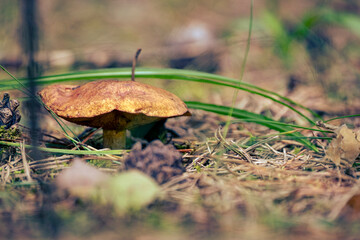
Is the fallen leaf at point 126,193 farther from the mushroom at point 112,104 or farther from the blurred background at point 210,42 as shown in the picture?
the blurred background at point 210,42

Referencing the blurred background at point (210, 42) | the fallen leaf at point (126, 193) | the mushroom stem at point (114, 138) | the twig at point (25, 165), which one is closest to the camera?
the fallen leaf at point (126, 193)

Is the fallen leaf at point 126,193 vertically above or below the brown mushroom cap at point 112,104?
below

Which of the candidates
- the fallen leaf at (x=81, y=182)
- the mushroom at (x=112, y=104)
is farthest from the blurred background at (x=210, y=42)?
the fallen leaf at (x=81, y=182)

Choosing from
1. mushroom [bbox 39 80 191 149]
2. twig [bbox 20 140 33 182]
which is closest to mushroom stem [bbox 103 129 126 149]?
mushroom [bbox 39 80 191 149]

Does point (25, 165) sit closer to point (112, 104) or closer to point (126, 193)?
point (112, 104)

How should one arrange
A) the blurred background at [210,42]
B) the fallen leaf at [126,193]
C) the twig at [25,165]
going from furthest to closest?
the blurred background at [210,42] → the twig at [25,165] → the fallen leaf at [126,193]

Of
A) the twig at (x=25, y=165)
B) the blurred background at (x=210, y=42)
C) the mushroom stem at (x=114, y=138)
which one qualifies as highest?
the blurred background at (x=210, y=42)

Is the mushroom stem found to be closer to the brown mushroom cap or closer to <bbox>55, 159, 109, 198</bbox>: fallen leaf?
the brown mushroom cap

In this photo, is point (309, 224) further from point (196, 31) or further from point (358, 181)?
point (196, 31)
